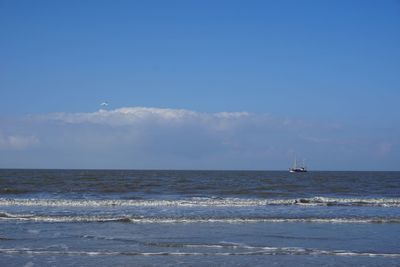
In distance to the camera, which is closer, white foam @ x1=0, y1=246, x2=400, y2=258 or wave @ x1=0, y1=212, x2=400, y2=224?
white foam @ x1=0, y1=246, x2=400, y2=258

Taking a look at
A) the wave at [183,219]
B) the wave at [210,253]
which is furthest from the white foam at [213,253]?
the wave at [183,219]

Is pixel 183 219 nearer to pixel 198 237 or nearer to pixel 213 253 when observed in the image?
pixel 198 237

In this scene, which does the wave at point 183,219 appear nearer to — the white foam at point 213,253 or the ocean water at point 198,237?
the ocean water at point 198,237

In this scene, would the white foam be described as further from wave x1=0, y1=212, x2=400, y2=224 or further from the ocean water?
wave x1=0, y1=212, x2=400, y2=224

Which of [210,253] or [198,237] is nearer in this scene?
[210,253]

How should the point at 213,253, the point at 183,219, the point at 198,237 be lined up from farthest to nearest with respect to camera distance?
1. the point at 183,219
2. the point at 198,237
3. the point at 213,253

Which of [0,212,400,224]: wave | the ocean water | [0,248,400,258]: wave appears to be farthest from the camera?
[0,212,400,224]: wave

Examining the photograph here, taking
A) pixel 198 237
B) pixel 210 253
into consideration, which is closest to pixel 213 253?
pixel 210 253

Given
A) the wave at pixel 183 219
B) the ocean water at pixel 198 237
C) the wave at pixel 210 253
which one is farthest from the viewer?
the wave at pixel 183 219

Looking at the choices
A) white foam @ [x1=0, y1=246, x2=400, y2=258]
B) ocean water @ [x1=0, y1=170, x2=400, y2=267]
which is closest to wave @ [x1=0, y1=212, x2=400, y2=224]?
ocean water @ [x1=0, y1=170, x2=400, y2=267]

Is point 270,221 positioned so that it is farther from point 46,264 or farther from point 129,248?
point 46,264

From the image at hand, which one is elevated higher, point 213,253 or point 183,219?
point 183,219

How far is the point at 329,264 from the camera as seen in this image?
1359 cm

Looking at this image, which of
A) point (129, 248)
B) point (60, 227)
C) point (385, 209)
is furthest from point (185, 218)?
point (385, 209)
